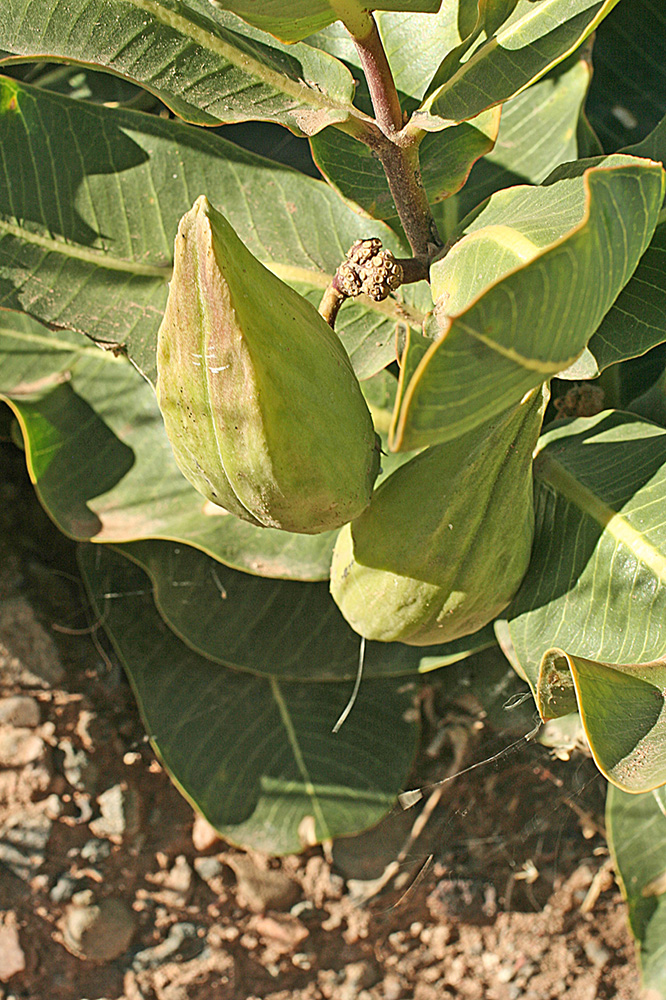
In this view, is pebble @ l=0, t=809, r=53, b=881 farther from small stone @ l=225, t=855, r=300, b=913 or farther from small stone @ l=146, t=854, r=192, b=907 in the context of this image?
small stone @ l=225, t=855, r=300, b=913

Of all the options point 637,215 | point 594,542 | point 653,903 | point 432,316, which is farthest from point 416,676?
point 637,215

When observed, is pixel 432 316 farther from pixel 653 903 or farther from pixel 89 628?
pixel 653 903

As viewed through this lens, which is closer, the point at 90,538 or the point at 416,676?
the point at 90,538

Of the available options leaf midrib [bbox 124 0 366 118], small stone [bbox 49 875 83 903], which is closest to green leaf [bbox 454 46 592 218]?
leaf midrib [bbox 124 0 366 118]

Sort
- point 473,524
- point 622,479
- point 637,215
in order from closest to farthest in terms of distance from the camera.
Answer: point 637,215 → point 473,524 → point 622,479

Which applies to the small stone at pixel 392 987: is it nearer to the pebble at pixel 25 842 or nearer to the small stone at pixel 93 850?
the small stone at pixel 93 850

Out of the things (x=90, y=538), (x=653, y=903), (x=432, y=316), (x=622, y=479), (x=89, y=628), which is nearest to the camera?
(x=432, y=316)
